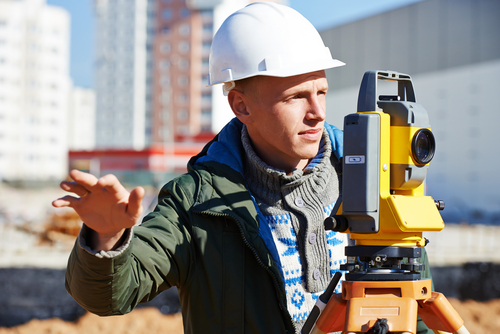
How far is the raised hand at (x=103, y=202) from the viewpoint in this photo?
1.12 meters

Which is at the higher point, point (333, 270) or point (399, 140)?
point (399, 140)

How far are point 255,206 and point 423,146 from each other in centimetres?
62

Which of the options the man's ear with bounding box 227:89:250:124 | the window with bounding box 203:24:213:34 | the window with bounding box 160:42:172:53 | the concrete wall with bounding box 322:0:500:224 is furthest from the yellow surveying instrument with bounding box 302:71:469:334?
the window with bounding box 160:42:172:53

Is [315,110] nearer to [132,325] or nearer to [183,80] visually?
[132,325]

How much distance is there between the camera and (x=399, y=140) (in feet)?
4.61

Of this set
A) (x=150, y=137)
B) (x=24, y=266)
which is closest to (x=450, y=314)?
(x=24, y=266)

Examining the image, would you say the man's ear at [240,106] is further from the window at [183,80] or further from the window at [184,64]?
the window at [184,64]

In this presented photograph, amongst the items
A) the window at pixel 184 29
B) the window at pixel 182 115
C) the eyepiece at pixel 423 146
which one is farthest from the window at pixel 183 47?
the eyepiece at pixel 423 146

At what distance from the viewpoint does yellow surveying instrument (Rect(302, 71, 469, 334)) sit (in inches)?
53.1

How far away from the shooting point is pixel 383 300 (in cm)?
136

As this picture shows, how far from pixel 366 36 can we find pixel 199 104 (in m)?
28.1

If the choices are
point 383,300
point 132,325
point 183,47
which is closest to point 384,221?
point 383,300

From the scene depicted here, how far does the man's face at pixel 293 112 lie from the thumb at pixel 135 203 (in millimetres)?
718

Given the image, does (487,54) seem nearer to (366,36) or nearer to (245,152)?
(366,36)
